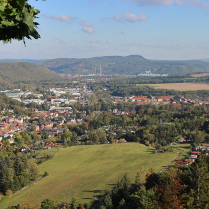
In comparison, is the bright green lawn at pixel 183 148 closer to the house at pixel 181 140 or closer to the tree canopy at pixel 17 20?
the house at pixel 181 140

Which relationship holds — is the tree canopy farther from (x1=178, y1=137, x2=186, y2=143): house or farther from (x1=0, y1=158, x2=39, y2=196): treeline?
(x1=178, y1=137, x2=186, y2=143): house

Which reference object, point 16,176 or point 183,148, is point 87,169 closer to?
point 16,176

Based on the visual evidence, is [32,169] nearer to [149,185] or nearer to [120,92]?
[149,185]

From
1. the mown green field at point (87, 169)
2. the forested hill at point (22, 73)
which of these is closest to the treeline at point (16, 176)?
the mown green field at point (87, 169)

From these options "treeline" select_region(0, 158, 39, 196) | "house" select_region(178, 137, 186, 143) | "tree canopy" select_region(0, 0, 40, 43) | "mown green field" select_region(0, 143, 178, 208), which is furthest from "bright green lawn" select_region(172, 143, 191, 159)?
"tree canopy" select_region(0, 0, 40, 43)

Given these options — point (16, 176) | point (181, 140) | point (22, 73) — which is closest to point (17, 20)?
point (16, 176)

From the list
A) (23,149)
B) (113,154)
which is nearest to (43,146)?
(23,149)

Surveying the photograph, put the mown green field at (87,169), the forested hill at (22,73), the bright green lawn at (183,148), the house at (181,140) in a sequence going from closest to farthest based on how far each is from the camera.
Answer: the mown green field at (87,169), the bright green lawn at (183,148), the house at (181,140), the forested hill at (22,73)
